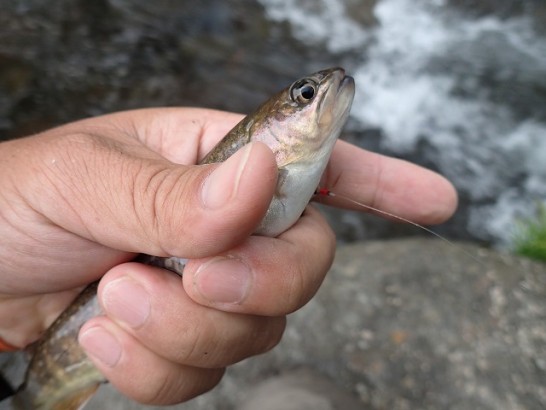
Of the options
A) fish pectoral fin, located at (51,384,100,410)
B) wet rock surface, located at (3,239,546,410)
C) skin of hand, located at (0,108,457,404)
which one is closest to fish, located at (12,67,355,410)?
skin of hand, located at (0,108,457,404)

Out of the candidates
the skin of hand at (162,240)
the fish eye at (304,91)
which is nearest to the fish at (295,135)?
the fish eye at (304,91)

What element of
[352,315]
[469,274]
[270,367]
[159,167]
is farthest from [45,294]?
[469,274]

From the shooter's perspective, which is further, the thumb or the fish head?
the fish head

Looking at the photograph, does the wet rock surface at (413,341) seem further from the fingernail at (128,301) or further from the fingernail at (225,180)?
the fingernail at (225,180)

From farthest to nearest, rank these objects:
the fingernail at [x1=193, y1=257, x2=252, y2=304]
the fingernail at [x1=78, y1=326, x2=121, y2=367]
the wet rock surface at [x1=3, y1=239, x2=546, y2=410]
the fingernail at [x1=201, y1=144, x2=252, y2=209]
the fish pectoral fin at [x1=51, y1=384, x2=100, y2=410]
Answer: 1. the wet rock surface at [x1=3, y1=239, x2=546, y2=410]
2. the fish pectoral fin at [x1=51, y1=384, x2=100, y2=410]
3. the fingernail at [x1=78, y1=326, x2=121, y2=367]
4. the fingernail at [x1=193, y1=257, x2=252, y2=304]
5. the fingernail at [x1=201, y1=144, x2=252, y2=209]

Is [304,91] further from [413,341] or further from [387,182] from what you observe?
[413,341]

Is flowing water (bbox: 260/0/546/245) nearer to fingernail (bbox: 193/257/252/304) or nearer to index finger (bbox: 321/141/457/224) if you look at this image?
index finger (bbox: 321/141/457/224)
